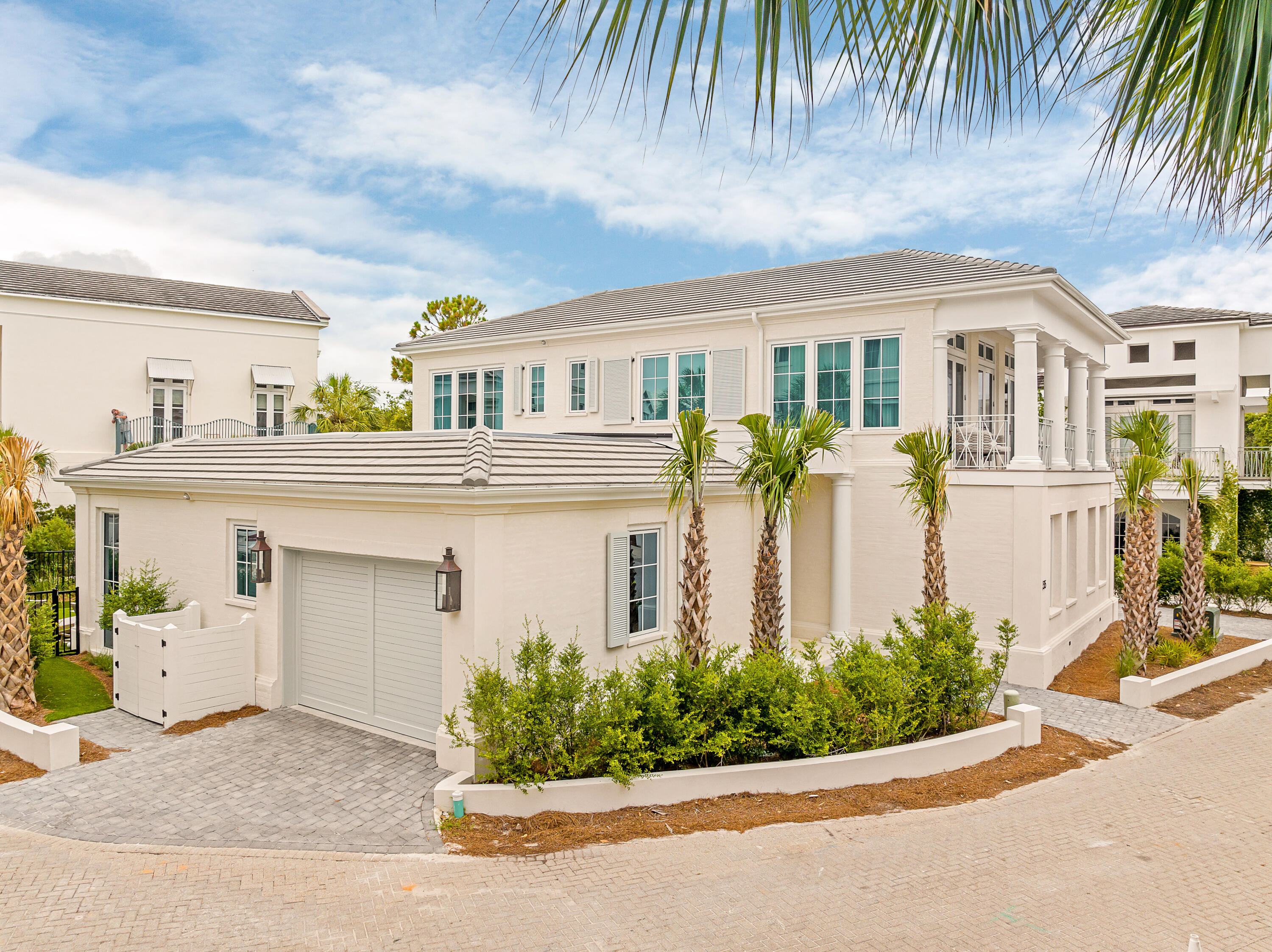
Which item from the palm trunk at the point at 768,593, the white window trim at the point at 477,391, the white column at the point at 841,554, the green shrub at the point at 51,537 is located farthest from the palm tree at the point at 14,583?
the white column at the point at 841,554

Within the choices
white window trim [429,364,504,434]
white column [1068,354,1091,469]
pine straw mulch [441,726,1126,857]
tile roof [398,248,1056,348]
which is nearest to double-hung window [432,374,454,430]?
white window trim [429,364,504,434]

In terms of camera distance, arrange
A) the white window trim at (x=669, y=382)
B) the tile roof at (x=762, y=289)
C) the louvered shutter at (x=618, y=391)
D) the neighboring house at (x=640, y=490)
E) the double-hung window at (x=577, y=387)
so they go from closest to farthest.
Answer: the neighboring house at (x=640, y=490)
the tile roof at (x=762, y=289)
the white window trim at (x=669, y=382)
the louvered shutter at (x=618, y=391)
the double-hung window at (x=577, y=387)

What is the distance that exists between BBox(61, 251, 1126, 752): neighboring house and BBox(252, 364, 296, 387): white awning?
14.3 metres

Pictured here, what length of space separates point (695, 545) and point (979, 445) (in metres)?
8.38

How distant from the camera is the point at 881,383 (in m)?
17.0

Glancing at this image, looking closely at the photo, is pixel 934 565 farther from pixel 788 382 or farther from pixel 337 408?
pixel 337 408

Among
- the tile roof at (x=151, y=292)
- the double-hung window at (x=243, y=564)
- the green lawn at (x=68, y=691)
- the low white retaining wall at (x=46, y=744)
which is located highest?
the tile roof at (x=151, y=292)

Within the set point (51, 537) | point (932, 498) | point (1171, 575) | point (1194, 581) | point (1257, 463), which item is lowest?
point (1171, 575)

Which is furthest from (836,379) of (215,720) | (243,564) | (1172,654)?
(215,720)

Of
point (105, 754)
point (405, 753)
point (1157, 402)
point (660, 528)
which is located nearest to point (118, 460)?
point (105, 754)

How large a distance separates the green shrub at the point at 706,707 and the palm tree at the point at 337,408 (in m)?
29.3

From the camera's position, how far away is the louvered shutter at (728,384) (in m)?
18.7

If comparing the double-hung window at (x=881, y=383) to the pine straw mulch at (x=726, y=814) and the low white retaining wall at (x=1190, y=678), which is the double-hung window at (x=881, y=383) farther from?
the pine straw mulch at (x=726, y=814)

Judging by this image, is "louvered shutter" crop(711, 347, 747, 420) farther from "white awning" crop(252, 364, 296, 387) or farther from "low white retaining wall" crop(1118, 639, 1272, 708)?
"white awning" crop(252, 364, 296, 387)
